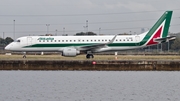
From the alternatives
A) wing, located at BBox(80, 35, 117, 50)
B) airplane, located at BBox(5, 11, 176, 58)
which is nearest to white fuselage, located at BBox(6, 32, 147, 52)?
airplane, located at BBox(5, 11, 176, 58)

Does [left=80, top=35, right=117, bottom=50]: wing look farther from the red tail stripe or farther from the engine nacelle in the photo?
the red tail stripe

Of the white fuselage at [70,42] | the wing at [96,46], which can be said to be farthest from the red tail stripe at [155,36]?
the wing at [96,46]

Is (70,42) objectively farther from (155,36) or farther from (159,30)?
(159,30)

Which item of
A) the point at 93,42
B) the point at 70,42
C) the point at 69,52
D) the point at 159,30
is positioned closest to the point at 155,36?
the point at 159,30

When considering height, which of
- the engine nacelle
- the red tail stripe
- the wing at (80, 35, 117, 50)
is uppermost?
the red tail stripe

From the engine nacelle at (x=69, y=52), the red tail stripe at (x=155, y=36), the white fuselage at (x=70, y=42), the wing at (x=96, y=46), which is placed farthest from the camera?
the red tail stripe at (x=155, y=36)

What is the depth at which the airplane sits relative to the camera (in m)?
79.2

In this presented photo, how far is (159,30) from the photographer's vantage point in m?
82.2

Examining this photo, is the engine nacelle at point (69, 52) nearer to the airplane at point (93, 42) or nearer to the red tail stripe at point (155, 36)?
the airplane at point (93, 42)

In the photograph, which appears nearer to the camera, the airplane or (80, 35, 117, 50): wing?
(80, 35, 117, 50): wing

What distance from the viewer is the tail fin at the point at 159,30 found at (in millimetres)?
81125

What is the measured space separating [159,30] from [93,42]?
33.1 feet
